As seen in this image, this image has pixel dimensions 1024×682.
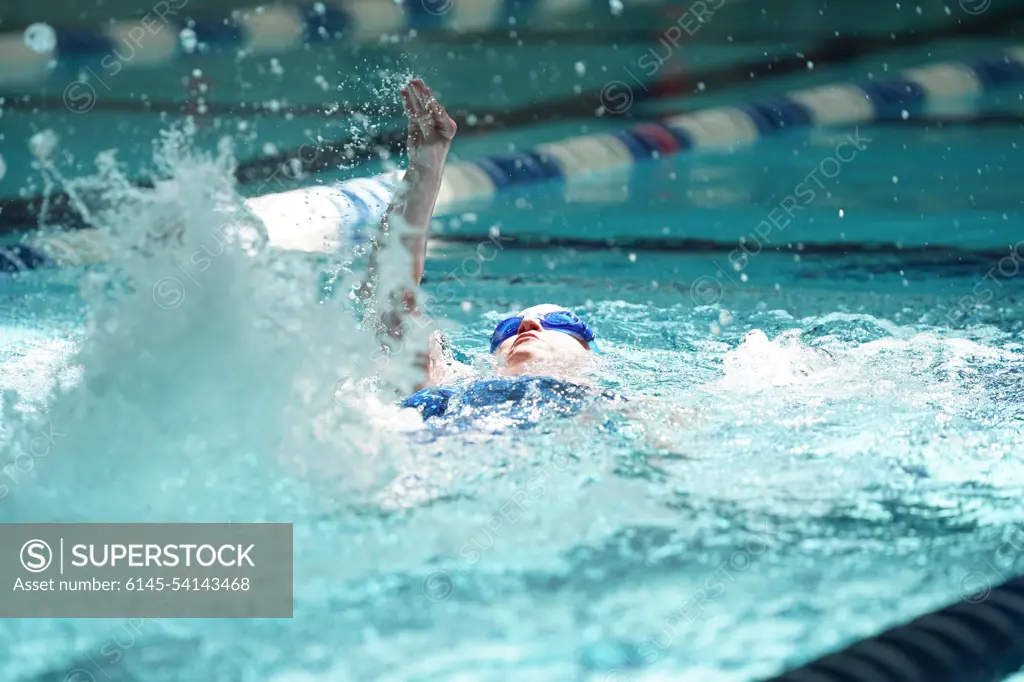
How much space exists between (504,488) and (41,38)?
6.70m

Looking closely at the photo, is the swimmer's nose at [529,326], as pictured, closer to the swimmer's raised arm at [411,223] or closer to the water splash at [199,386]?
the swimmer's raised arm at [411,223]

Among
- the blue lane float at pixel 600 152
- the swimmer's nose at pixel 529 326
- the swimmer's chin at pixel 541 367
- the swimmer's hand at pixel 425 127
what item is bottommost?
the swimmer's chin at pixel 541 367

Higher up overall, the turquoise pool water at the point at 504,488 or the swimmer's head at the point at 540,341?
the swimmer's head at the point at 540,341

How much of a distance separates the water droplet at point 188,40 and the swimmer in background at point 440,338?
5.34 m

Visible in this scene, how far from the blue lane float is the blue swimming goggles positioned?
156 cm

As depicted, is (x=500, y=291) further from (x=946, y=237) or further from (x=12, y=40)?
(x=12, y=40)

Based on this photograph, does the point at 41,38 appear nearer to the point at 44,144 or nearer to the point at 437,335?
the point at 44,144

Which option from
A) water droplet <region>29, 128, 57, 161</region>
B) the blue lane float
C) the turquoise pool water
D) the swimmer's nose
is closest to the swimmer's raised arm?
the turquoise pool water

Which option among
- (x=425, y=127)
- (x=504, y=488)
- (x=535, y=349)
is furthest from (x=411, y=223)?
(x=504, y=488)

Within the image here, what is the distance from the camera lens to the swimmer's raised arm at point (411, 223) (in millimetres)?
2508

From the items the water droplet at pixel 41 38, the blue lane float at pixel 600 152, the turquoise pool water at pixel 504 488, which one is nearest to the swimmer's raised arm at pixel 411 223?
the turquoise pool water at pixel 504 488

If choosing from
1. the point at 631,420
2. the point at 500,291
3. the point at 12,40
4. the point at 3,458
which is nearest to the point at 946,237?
the point at 500,291

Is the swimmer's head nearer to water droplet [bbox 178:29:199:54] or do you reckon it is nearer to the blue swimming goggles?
the blue swimming goggles

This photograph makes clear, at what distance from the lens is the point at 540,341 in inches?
113
